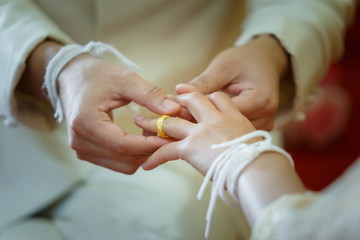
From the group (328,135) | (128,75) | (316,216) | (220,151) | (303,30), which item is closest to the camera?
(316,216)

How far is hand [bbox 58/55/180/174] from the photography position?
0.46 meters

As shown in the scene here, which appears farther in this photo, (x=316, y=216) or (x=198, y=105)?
(x=198, y=105)

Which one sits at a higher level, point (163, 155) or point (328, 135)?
point (163, 155)

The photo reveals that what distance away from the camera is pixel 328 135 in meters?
1.24

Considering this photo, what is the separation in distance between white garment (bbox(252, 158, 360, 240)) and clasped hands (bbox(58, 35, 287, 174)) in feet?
0.32

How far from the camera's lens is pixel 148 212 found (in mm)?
624

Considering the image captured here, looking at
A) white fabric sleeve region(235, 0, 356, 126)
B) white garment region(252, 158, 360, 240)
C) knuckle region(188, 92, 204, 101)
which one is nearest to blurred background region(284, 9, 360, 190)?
white fabric sleeve region(235, 0, 356, 126)

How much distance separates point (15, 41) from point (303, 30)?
0.37m

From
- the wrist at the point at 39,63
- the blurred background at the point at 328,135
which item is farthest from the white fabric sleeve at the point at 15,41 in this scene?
the blurred background at the point at 328,135

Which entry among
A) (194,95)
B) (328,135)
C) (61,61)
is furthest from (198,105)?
(328,135)

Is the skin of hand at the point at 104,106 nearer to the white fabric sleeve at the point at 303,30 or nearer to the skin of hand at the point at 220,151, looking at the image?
the skin of hand at the point at 220,151

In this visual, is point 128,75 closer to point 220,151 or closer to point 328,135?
point 220,151

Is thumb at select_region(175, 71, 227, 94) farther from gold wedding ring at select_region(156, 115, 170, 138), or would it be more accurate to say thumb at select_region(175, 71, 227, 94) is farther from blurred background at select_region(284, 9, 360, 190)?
blurred background at select_region(284, 9, 360, 190)

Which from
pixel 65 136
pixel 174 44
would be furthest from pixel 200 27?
pixel 65 136
